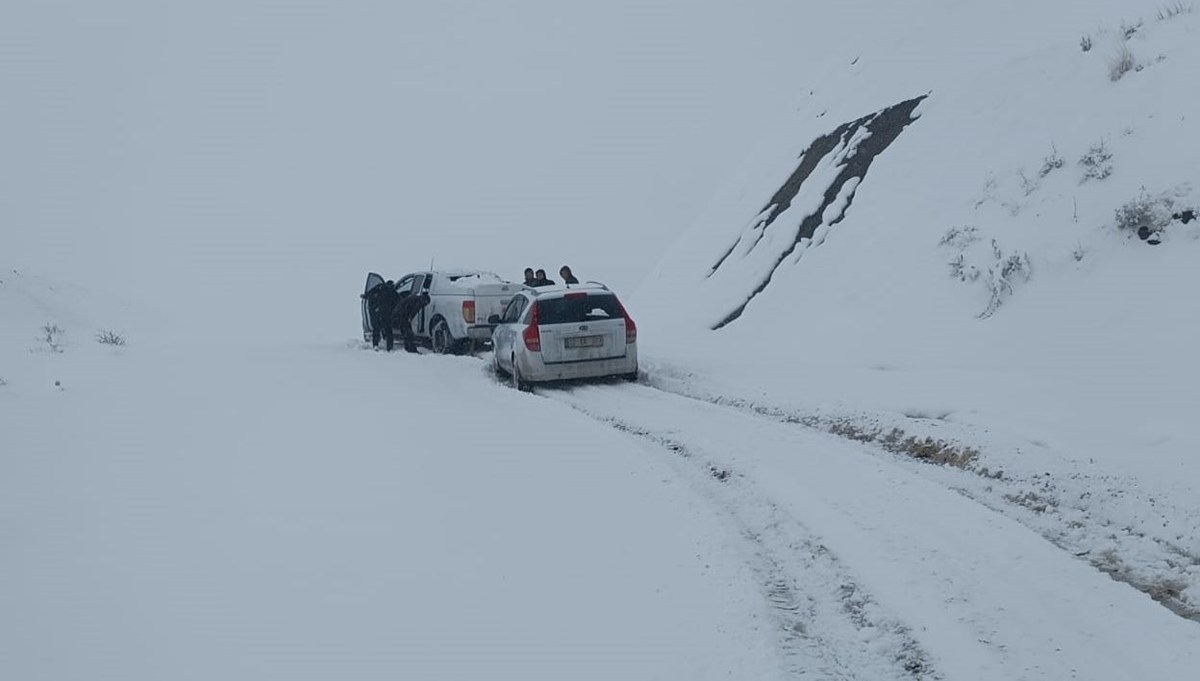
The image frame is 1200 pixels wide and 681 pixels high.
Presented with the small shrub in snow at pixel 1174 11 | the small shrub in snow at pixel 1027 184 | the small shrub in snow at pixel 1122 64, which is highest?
the small shrub in snow at pixel 1174 11

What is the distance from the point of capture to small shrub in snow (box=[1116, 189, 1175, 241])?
10727mm

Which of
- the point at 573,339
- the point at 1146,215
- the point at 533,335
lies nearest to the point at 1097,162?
the point at 1146,215

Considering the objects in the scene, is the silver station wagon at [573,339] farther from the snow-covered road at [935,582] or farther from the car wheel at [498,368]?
the snow-covered road at [935,582]

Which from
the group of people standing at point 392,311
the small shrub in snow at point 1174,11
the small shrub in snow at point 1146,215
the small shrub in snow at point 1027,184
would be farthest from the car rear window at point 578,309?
the small shrub in snow at point 1174,11

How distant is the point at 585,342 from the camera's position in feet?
45.6

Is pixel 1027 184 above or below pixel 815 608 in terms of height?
above

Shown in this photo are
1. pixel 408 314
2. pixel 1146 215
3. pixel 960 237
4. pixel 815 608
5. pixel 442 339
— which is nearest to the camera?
pixel 815 608

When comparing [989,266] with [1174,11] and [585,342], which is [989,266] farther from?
[1174,11]

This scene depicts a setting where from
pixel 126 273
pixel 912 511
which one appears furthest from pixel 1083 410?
pixel 126 273

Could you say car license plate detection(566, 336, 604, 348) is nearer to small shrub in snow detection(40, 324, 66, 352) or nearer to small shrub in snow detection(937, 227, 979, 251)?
small shrub in snow detection(937, 227, 979, 251)

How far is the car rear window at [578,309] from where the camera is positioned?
45.7 ft

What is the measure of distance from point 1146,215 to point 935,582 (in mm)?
7653

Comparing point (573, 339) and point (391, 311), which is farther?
point (391, 311)

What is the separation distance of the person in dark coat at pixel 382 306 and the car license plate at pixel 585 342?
787 centimetres
